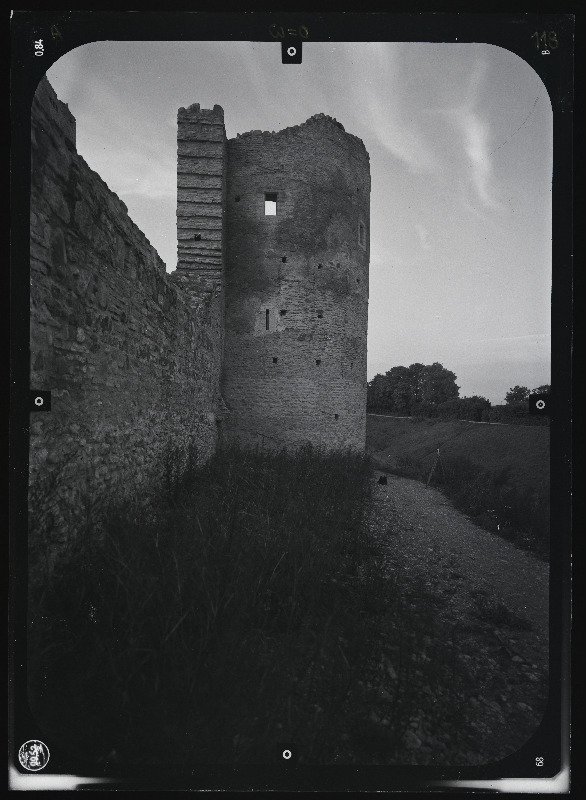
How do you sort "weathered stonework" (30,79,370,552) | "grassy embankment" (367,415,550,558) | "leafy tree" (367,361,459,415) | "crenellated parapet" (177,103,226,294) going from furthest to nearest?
"leafy tree" (367,361,459,415), "crenellated parapet" (177,103,226,294), "weathered stonework" (30,79,370,552), "grassy embankment" (367,415,550,558)

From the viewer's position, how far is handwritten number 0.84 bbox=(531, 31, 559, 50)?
1776 mm

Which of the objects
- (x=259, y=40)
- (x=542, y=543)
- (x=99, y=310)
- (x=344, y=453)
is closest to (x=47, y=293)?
(x=99, y=310)

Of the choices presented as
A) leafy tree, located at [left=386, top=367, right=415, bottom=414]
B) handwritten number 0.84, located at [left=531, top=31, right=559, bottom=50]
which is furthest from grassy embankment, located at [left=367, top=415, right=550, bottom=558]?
leafy tree, located at [left=386, top=367, right=415, bottom=414]

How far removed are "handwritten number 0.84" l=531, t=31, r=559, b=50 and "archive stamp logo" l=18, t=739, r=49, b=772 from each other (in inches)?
160

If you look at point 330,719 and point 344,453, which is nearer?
point 330,719

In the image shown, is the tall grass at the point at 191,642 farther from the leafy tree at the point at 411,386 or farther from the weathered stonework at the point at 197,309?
the leafy tree at the point at 411,386

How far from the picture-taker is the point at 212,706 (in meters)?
1.64

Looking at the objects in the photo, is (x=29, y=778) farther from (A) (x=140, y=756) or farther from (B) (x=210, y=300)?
(B) (x=210, y=300)

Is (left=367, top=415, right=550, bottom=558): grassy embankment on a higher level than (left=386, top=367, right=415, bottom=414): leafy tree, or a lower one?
lower

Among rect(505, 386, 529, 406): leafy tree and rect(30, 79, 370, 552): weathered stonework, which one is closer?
rect(505, 386, 529, 406): leafy tree

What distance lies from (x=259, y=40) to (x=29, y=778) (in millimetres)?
3743

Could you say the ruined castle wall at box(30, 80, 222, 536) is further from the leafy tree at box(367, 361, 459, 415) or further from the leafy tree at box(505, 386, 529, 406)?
the leafy tree at box(367, 361, 459, 415)

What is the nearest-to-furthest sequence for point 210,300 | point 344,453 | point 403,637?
point 403,637, point 210,300, point 344,453

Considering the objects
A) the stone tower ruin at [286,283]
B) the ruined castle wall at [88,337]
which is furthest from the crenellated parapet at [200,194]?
the ruined castle wall at [88,337]
